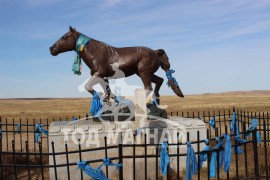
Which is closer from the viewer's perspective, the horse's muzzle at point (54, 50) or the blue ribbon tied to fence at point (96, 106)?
the blue ribbon tied to fence at point (96, 106)

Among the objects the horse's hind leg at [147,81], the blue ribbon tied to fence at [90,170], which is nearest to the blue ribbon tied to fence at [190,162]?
the blue ribbon tied to fence at [90,170]

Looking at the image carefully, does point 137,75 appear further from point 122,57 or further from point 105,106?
point 105,106

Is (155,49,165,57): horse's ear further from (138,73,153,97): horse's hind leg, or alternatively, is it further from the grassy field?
the grassy field

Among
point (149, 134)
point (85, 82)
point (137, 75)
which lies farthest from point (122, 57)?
point (149, 134)

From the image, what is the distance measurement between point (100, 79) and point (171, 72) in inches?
87.5

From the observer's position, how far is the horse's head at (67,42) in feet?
26.7

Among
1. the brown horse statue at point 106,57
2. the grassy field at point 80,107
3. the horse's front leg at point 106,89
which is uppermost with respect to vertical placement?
the brown horse statue at point 106,57

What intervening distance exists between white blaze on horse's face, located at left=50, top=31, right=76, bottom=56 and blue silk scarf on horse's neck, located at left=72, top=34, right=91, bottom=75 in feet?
0.51

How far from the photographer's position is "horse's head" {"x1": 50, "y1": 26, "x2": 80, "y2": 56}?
8.14 metres

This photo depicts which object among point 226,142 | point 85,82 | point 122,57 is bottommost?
point 226,142

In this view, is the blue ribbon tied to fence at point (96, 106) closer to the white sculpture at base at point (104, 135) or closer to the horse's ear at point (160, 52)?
the white sculpture at base at point (104, 135)

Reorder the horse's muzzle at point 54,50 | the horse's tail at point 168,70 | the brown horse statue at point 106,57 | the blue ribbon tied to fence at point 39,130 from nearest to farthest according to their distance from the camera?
the brown horse statue at point 106,57 < the horse's muzzle at point 54,50 < the blue ribbon tied to fence at point 39,130 < the horse's tail at point 168,70

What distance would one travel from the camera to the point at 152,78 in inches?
344

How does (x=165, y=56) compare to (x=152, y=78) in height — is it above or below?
above
